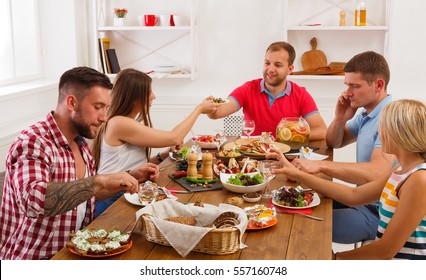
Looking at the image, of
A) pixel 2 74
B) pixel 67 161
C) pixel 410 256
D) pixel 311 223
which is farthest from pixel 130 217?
pixel 2 74

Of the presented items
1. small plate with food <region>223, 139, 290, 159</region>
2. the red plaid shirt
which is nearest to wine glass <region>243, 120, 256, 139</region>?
small plate with food <region>223, 139, 290, 159</region>

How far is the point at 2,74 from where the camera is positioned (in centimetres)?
436

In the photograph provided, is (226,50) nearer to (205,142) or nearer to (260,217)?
(205,142)

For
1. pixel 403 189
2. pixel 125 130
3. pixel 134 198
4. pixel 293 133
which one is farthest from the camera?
pixel 293 133

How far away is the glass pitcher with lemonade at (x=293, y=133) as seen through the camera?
3.13m

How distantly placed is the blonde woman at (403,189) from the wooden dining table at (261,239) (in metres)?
0.20

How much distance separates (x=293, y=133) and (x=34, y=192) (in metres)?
1.60

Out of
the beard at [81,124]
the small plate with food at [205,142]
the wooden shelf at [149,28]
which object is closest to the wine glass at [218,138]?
the small plate with food at [205,142]

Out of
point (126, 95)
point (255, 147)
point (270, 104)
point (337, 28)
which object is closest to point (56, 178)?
point (126, 95)

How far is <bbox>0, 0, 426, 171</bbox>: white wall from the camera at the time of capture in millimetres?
4605

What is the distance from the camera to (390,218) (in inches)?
81.7

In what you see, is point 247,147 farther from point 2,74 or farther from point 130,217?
point 2,74

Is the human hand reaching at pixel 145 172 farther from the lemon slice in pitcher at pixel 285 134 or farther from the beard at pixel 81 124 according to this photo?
the lemon slice in pitcher at pixel 285 134

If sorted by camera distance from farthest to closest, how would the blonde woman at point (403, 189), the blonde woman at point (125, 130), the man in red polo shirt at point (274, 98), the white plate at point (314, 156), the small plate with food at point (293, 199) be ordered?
the man in red polo shirt at point (274, 98) < the white plate at point (314, 156) < the blonde woman at point (125, 130) < the small plate with food at point (293, 199) < the blonde woman at point (403, 189)
